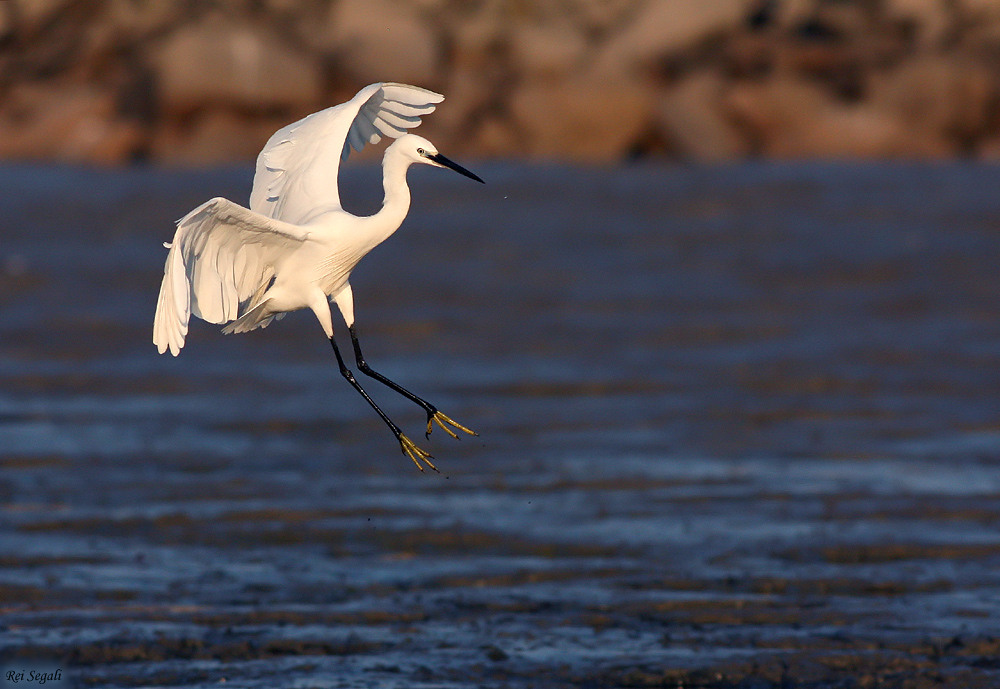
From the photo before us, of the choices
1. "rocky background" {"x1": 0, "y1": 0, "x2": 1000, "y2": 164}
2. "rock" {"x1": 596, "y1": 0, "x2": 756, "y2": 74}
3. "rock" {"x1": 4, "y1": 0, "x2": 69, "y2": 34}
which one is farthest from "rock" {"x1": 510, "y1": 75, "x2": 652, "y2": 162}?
"rock" {"x1": 4, "y1": 0, "x2": 69, "y2": 34}

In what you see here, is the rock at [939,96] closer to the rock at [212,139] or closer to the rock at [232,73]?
the rock at [232,73]

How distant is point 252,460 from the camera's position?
55.0 feet

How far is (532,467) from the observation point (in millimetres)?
16406

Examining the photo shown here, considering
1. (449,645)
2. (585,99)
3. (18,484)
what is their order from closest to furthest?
(449,645), (18,484), (585,99)

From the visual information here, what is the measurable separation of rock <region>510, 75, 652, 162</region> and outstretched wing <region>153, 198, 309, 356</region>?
29.1 metres

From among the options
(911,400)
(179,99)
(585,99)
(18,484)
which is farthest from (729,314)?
(179,99)

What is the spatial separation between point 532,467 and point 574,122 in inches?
932

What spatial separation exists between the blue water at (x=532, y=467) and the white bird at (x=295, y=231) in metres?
2.49

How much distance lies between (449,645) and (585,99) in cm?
2778

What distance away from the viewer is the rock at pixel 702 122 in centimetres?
3778

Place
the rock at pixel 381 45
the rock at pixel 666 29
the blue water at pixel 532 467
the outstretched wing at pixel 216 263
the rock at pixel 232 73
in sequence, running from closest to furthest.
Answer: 1. the outstretched wing at pixel 216 263
2. the blue water at pixel 532 467
3. the rock at pixel 232 73
4. the rock at pixel 666 29
5. the rock at pixel 381 45

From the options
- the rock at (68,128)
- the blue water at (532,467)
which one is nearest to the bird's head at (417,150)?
the blue water at (532,467)

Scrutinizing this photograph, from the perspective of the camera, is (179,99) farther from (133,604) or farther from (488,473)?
(133,604)

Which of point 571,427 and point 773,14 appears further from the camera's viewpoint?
point 773,14
